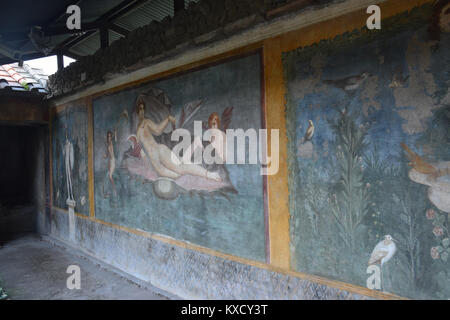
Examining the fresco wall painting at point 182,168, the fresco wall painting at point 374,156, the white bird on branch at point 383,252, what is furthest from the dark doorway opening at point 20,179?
the white bird on branch at point 383,252

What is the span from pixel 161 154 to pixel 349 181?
101 inches

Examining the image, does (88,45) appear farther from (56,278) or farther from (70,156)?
(56,278)

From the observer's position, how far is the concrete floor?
435cm

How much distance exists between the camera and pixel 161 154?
13.7ft

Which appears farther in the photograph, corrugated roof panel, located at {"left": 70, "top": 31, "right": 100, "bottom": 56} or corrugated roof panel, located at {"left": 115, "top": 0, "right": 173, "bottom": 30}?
corrugated roof panel, located at {"left": 70, "top": 31, "right": 100, "bottom": 56}

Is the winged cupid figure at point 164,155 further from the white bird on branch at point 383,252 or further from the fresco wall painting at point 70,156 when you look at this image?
the fresco wall painting at point 70,156

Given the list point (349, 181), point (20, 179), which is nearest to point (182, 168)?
point (349, 181)

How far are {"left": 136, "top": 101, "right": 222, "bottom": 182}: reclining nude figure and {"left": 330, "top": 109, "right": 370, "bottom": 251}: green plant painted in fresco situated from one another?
1444mm

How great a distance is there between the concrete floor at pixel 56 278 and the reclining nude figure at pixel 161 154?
1690mm

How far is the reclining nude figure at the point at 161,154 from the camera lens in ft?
12.2

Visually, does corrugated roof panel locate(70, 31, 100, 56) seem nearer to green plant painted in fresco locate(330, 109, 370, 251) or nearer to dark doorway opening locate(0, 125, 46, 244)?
dark doorway opening locate(0, 125, 46, 244)

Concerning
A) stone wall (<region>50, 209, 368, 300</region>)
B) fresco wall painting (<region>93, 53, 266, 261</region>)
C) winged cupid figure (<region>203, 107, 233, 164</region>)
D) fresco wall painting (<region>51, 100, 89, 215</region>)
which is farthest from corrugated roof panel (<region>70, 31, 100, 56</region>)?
winged cupid figure (<region>203, 107, 233, 164</region>)

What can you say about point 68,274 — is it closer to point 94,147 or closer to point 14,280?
point 14,280

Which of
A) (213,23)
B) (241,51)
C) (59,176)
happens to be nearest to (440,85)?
(241,51)
